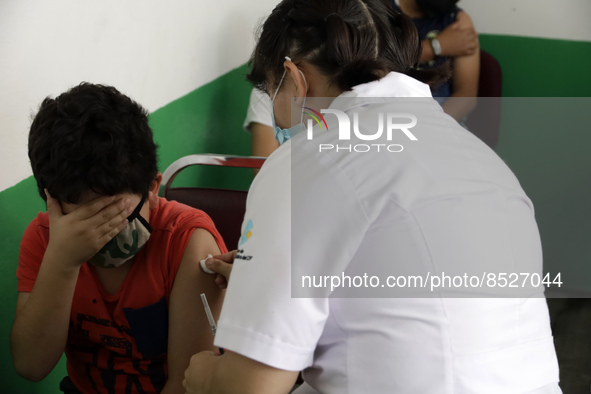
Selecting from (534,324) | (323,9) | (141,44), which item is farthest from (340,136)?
(141,44)

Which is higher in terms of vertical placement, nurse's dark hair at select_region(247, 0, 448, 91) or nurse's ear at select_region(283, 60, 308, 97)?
nurse's dark hair at select_region(247, 0, 448, 91)

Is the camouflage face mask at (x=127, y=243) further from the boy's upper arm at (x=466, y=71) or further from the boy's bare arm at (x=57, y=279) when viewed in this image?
the boy's upper arm at (x=466, y=71)

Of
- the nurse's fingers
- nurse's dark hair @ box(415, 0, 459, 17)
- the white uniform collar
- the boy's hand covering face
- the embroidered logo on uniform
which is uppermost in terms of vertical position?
the white uniform collar

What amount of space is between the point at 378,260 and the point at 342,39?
15.6 inches

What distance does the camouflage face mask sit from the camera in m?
1.29

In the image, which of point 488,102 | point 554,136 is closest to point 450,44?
point 488,102

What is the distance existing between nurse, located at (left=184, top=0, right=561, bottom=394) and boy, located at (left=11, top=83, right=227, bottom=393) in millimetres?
255

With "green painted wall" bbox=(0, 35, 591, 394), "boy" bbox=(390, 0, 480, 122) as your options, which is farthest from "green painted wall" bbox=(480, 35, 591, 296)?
"boy" bbox=(390, 0, 480, 122)

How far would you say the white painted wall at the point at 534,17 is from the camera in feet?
10.9

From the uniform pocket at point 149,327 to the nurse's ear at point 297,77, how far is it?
510 millimetres

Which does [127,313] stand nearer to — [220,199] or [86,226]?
[86,226]

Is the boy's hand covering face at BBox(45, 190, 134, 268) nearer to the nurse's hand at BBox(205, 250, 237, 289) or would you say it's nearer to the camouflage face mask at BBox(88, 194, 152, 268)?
the camouflage face mask at BBox(88, 194, 152, 268)

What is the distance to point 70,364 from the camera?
1.43 m

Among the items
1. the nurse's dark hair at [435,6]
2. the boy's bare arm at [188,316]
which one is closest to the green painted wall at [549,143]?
the nurse's dark hair at [435,6]
